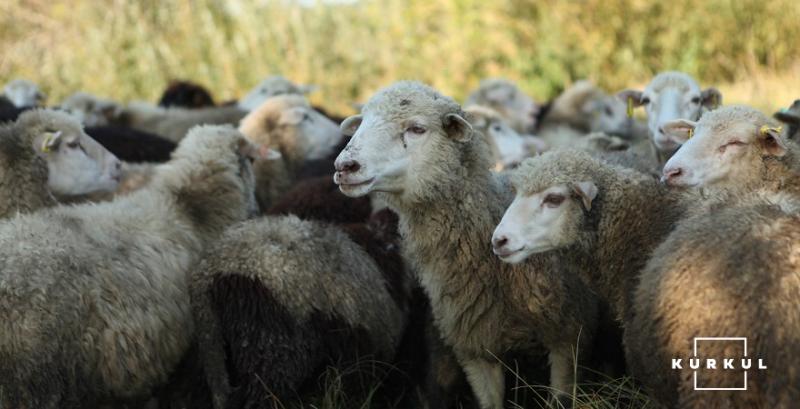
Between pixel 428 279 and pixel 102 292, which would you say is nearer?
pixel 102 292

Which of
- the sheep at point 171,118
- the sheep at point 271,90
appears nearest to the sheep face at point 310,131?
the sheep at point 171,118

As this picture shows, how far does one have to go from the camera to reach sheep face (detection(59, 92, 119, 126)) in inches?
352

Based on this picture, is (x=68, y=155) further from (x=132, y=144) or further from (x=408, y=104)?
(x=408, y=104)

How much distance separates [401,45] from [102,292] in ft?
35.9

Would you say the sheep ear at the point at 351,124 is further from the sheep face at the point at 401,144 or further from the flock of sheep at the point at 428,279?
the sheep face at the point at 401,144

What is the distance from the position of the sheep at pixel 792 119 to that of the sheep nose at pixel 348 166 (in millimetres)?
2427

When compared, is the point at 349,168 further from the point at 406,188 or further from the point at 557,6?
the point at 557,6

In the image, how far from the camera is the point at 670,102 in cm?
586

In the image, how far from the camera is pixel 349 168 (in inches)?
154

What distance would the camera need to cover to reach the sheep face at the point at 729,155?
13.1ft

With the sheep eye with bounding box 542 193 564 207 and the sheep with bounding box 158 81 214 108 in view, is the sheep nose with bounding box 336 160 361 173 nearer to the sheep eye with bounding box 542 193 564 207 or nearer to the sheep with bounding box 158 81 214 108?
the sheep eye with bounding box 542 193 564 207

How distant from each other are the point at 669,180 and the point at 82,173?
305cm

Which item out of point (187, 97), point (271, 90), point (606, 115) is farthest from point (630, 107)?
point (187, 97)

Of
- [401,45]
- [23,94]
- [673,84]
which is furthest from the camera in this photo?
[401,45]
